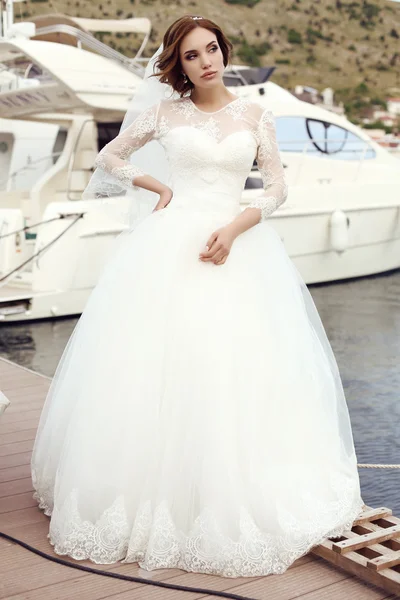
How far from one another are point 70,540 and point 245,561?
62 cm

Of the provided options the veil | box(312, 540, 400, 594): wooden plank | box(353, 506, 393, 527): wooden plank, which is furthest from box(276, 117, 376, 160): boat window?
box(312, 540, 400, 594): wooden plank

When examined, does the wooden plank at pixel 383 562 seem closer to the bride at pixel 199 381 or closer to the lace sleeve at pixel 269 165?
the bride at pixel 199 381

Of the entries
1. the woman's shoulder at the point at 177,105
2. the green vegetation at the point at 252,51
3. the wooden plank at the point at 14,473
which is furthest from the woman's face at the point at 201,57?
the green vegetation at the point at 252,51

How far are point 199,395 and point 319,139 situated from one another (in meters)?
11.5

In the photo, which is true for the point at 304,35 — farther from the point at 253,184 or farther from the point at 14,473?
the point at 14,473

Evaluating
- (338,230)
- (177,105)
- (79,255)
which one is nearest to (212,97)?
(177,105)

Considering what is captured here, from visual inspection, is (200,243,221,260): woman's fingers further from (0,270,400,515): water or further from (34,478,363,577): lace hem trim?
(0,270,400,515): water

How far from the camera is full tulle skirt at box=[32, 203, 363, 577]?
283cm

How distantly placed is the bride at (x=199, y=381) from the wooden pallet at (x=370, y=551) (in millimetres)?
67

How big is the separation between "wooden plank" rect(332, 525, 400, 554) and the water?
1.68 metres

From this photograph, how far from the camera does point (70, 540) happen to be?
292 centimetres

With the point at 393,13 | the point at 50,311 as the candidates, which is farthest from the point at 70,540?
the point at 393,13

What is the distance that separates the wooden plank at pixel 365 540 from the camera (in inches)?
113

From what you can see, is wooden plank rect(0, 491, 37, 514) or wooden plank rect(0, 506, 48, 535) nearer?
wooden plank rect(0, 506, 48, 535)
